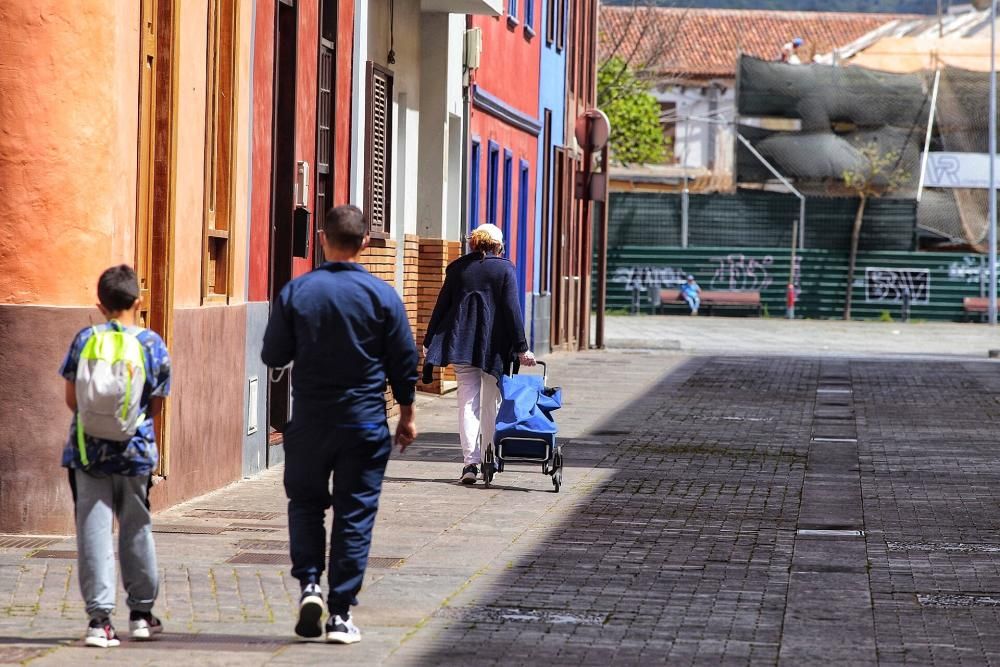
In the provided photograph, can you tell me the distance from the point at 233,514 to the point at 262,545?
1271mm

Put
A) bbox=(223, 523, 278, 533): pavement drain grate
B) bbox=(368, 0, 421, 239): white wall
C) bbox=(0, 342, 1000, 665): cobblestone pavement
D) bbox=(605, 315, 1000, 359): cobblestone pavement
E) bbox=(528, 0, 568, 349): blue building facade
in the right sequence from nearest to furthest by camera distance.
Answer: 1. bbox=(0, 342, 1000, 665): cobblestone pavement
2. bbox=(223, 523, 278, 533): pavement drain grate
3. bbox=(368, 0, 421, 239): white wall
4. bbox=(528, 0, 568, 349): blue building facade
5. bbox=(605, 315, 1000, 359): cobblestone pavement

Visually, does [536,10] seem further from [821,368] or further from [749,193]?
[749,193]

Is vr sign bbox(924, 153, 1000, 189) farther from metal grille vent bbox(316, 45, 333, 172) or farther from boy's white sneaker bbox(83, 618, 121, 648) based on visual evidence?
boy's white sneaker bbox(83, 618, 121, 648)

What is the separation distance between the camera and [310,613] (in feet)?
23.6

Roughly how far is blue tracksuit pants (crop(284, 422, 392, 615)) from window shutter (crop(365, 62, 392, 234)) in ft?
32.9

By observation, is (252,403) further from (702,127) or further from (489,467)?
(702,127)

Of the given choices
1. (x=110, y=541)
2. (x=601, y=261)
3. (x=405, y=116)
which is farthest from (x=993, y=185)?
(x=110, y=541)

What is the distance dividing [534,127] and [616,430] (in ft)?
42.3

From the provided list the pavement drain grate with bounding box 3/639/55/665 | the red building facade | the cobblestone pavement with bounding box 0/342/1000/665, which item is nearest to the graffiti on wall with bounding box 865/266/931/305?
the red building facade

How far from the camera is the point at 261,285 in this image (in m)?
13.5

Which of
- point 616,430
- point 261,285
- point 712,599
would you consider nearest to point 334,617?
point 712,599

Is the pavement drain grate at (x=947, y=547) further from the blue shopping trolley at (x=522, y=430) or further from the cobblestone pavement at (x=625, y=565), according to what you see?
the blue shopping trolley at (x=522, y=430)

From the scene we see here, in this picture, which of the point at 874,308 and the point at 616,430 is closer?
the point at 616,430

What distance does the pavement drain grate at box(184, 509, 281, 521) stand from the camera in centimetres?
1090
